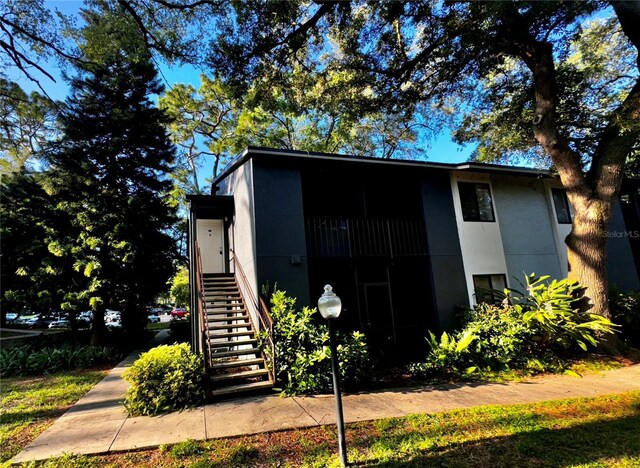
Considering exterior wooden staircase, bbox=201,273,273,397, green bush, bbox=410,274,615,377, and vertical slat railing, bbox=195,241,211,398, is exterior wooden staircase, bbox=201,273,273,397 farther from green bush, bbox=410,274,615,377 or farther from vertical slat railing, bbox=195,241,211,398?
green bush, bbox=410,274,615,377

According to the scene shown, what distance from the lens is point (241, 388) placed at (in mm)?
6008

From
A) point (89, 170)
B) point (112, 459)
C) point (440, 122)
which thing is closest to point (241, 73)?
point (89, 170)

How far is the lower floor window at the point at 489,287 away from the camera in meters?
9.83

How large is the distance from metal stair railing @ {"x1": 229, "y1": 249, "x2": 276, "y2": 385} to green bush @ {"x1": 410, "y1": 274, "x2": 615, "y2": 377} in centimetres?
309

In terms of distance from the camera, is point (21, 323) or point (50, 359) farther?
point (21, 323)

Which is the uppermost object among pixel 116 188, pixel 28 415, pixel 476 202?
pixel 116 188

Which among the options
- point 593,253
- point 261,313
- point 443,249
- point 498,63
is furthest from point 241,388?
point 498,63

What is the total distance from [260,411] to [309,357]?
4.23 feet

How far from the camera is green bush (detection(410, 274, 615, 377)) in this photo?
7.20m

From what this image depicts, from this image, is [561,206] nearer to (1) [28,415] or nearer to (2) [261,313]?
(2) [261,313]

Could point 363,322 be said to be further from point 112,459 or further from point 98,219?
point 98,219

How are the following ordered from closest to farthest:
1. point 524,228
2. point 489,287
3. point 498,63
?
point 498,63 < point 489,287 < point 524,228

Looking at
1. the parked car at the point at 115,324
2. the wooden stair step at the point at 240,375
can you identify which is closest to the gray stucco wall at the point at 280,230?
the wooden stair step at the point at 240,375

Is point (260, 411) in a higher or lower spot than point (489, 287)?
lower
